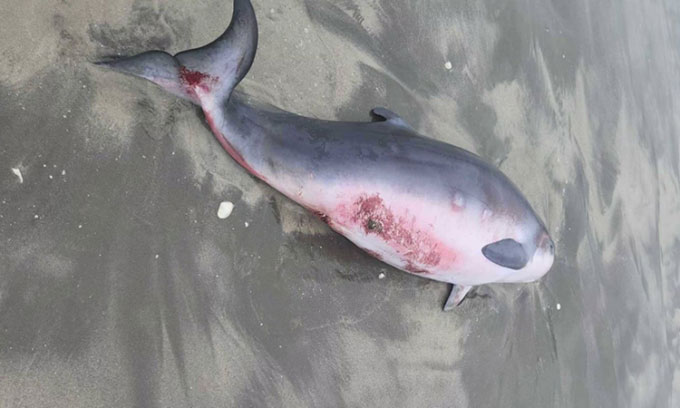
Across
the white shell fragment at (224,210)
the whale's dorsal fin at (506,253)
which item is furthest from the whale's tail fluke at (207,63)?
the whale's dorsal fin at (506,253)

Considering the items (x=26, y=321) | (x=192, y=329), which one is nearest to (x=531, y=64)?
(x=192, y=329)

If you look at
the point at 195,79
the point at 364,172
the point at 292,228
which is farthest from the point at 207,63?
the point at 292,228

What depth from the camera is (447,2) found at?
401 centimetres

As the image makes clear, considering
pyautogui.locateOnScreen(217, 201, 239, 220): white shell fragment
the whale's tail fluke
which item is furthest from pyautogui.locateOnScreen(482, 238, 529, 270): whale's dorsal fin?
the whale's tail fluke

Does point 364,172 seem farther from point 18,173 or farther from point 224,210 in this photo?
point 18,173

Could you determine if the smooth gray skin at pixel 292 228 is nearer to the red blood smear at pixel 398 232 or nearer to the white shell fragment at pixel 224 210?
the white shell fragment at pixel 224 210

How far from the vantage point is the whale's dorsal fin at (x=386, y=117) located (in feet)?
11.0

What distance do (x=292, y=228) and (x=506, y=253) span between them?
1.37 metres

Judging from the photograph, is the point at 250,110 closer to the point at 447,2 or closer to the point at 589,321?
the point at 447,2

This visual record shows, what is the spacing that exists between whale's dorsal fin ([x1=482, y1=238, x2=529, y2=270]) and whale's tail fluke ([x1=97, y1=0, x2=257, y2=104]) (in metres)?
1.84

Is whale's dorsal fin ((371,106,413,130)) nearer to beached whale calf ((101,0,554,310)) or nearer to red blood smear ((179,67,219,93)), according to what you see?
beached whale calf ((101,0,554,310))

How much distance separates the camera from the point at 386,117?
3.45m

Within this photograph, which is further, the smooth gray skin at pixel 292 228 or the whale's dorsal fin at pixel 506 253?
the whale's dorsal fin at pixel 506 253

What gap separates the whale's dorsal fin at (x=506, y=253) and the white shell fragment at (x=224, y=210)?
159cm
